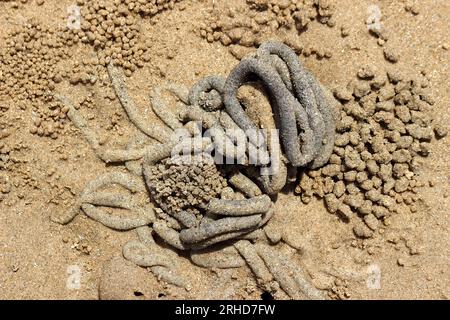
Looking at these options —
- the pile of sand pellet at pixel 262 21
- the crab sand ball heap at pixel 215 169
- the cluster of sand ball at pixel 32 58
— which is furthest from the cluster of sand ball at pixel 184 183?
the cluster of sand ball at pixel 32 58

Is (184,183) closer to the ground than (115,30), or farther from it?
closer to the ground

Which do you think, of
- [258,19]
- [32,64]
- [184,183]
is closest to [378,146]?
[258,19]

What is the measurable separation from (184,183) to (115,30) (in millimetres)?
1366

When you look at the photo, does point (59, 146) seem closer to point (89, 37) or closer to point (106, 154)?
point (106, 154)

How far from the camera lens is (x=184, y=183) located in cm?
368

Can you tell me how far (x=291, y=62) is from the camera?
3.64 metres

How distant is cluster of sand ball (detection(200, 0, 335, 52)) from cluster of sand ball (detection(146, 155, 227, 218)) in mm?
1051

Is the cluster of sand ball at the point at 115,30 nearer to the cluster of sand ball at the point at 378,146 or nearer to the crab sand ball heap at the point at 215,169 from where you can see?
the crab sand ball heap at the point at 215,169

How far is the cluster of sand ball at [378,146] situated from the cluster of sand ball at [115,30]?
166cm

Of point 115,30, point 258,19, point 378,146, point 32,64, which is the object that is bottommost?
point 32,64

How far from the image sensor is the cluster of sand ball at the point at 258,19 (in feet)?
12.6

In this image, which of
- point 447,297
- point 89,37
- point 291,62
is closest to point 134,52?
point 89,37

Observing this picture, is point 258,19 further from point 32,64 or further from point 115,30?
point 32,64
